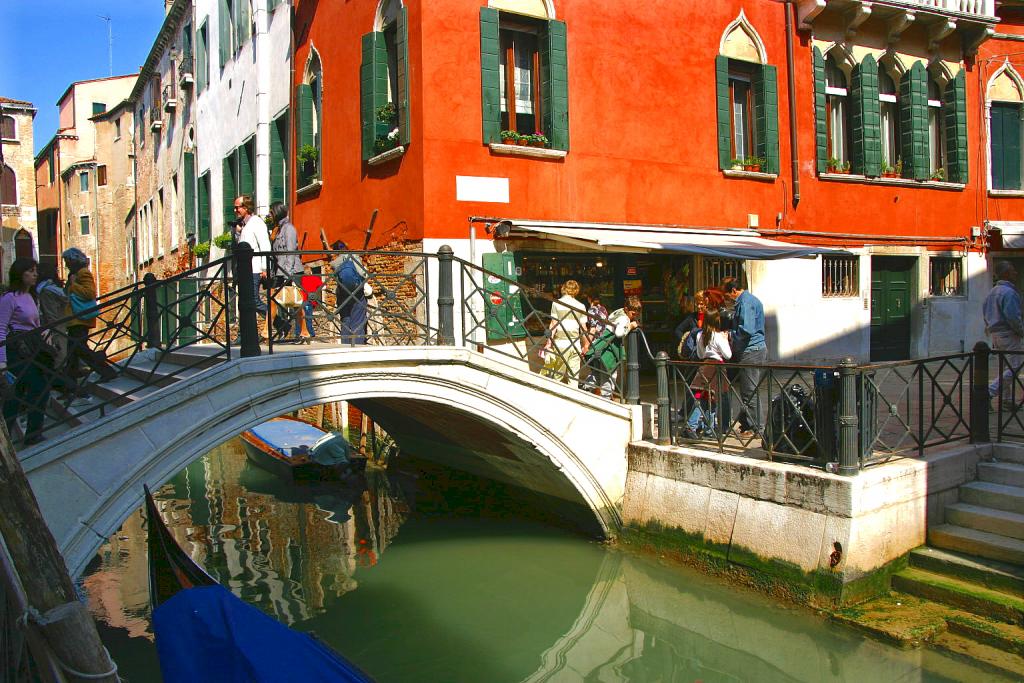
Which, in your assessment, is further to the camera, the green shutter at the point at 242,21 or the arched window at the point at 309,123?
the green shutter at the point at 242,21

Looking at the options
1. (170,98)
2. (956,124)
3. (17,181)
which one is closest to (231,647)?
(956,124)

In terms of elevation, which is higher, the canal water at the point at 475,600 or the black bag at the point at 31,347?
the black bag at the point at 31,347

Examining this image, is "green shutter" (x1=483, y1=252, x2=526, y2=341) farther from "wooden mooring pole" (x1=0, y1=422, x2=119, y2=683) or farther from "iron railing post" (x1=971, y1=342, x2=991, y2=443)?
"wooden mooring pole" (x1=0, y1=422, x2=119, y2=683)

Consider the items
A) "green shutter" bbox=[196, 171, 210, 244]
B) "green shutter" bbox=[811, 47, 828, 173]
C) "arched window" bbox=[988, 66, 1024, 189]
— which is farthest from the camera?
"green shutter" bbox=[196, 171, 210, 244]

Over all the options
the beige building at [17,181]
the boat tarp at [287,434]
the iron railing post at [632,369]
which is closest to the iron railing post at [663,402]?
the iron railing post at [632,369]

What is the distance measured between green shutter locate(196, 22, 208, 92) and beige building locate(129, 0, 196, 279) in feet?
2.07

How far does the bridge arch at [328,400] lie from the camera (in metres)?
5.46

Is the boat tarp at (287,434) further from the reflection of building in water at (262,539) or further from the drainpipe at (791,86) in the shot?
the drainpipe at (791,86)

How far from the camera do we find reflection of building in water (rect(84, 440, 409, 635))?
24.6 feet

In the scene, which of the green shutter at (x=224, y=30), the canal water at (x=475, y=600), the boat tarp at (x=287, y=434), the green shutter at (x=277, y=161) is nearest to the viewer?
the canal water at (x=475, y=600)

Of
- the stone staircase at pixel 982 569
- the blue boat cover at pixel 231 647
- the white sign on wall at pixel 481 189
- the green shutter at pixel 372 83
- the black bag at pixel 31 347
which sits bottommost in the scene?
the stone staircase at pixel 982 569

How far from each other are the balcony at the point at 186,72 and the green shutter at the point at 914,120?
13.6m

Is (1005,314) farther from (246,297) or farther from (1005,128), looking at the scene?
(1005,128)

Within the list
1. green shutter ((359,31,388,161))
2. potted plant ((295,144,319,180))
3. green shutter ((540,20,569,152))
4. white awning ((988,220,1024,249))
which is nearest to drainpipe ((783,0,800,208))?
green shutter ((540,20,569,152))
